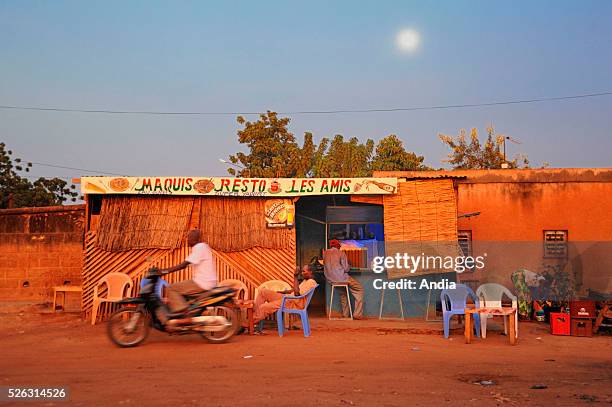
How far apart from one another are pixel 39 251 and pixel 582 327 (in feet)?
38.2

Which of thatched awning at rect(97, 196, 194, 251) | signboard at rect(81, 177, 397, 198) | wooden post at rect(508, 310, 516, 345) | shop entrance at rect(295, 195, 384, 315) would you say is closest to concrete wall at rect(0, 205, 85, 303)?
thatched awning at rect(97, 196, 194, 251)

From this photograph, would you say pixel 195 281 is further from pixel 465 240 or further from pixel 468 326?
pixel 465 240

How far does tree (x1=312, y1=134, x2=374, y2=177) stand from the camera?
1548 inches

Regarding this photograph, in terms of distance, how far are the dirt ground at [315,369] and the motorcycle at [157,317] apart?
252 mm

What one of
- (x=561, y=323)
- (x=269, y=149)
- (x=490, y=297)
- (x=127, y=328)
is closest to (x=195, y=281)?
(x=127, y=328)

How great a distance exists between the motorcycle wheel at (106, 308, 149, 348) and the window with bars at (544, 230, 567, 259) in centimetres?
1050

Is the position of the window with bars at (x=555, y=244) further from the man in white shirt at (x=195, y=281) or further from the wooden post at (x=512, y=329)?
the man in white shirt at (x=195, y=281)

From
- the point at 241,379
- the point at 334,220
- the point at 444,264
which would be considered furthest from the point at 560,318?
the point at 241,379

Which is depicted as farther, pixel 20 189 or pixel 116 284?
pixel 20 189

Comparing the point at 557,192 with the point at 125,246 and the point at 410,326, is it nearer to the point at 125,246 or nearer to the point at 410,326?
the point at 410,326

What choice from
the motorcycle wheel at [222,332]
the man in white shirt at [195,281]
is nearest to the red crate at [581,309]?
the motorcycle wheel at [222,332]

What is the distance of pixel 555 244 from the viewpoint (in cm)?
1664

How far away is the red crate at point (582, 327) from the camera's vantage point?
38.6 feet

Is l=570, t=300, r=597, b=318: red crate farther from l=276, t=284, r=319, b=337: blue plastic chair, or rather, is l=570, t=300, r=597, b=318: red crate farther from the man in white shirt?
the man in white shirt
